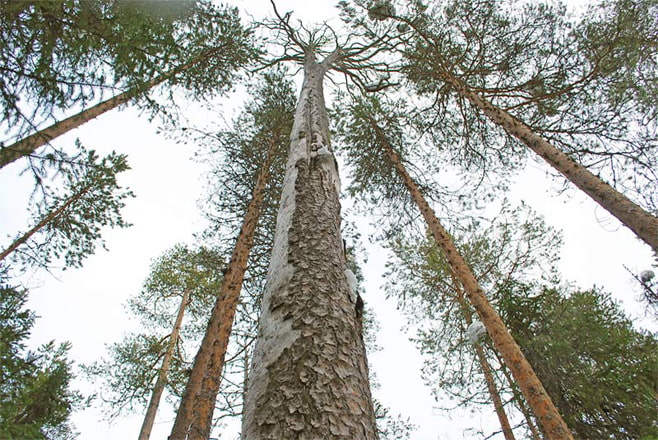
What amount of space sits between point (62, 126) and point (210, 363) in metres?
3.93

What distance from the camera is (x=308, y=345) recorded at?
102 cm

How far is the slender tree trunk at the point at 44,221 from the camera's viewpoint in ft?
20.8

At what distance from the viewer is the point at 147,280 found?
36.0 feet

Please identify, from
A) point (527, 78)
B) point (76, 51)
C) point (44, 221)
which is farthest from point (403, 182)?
point (44, 221)

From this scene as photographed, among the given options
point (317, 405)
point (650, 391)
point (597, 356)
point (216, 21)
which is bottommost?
Answer: point (317, 405)

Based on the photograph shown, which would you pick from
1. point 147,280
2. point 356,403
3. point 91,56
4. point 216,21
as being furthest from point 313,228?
point 147,280

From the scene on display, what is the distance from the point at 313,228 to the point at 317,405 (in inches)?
35.3

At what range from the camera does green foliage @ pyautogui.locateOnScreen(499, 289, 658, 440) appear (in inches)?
199

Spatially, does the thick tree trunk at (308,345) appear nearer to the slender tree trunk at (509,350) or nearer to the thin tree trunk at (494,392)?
the slender tree trunk at (509,350)

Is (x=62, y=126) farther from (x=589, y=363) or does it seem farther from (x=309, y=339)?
(x=589, y=363)

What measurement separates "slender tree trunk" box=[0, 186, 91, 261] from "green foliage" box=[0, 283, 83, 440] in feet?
4.04

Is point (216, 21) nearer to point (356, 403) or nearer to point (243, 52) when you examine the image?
point (243, 52)

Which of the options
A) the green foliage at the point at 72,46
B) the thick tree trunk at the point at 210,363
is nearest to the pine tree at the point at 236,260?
the thick tree trunk at the point at 210,363

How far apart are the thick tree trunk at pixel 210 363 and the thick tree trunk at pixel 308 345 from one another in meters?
3.69
